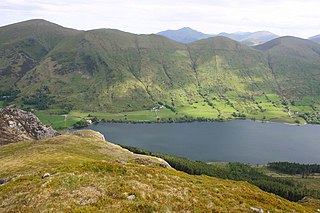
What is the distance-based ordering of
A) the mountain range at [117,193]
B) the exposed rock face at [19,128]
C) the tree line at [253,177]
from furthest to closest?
the exposed rock face at [19,128], the tree line at [253,177], the mountain range at [117,193]

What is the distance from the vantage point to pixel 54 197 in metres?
32.1

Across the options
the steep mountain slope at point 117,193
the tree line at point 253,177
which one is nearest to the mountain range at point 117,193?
the steep mountain slope at point 117,193

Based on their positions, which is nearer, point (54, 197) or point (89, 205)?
point (89, 205)

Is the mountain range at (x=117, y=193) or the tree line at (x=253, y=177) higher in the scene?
the mountain range at (x=117, y=193)

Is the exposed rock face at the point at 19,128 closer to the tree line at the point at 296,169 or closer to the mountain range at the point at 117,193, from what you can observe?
the mountain range at the point at 117,193

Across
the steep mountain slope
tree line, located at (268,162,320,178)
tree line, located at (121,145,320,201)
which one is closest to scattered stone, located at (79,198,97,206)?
the steep mountain slope

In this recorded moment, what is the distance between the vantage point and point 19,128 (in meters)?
Answer: 139

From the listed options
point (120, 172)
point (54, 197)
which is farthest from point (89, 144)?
point (54, 197)

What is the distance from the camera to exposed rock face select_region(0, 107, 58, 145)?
129 m

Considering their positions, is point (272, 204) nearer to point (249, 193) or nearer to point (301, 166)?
point (249, 193)

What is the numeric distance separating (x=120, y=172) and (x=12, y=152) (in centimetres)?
5485

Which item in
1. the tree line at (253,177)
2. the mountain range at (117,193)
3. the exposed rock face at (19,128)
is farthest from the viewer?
the exposed rock face at (19,128)

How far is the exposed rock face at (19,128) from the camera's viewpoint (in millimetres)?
129000

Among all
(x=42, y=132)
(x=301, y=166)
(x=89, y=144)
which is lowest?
(x=301, y=166)
